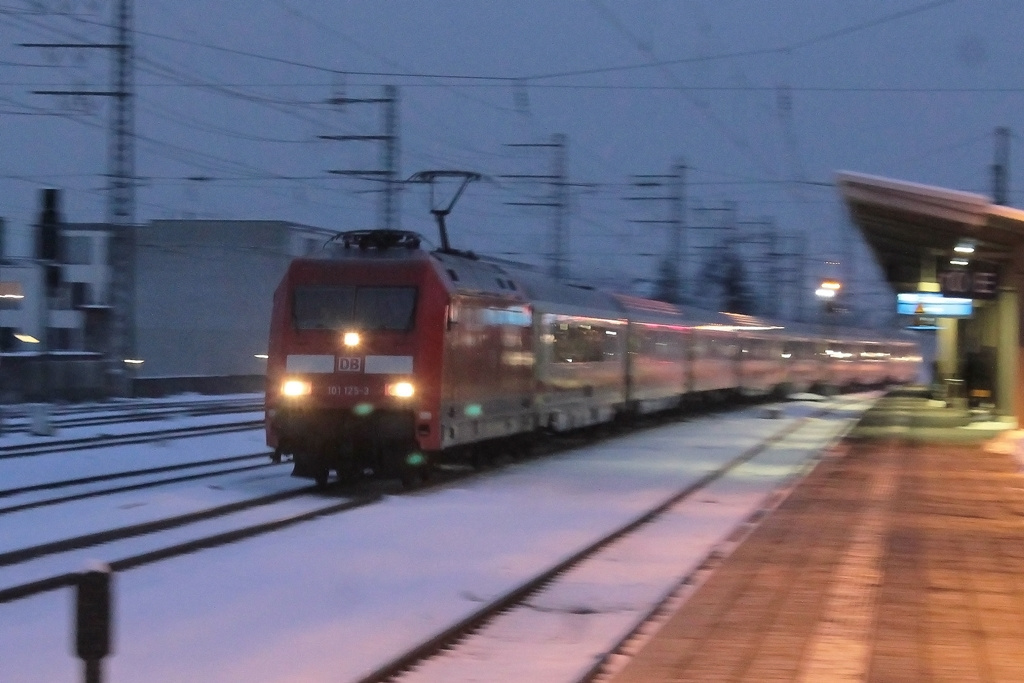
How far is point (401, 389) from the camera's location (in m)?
15.9

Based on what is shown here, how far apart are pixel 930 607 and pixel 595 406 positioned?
52.0ft

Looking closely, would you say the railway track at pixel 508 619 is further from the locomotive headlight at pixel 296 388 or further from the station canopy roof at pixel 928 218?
the station canopy roof at pixel 928 218

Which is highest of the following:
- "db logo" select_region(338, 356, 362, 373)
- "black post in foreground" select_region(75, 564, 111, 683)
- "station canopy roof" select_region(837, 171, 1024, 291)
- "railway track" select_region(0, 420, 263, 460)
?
"station canopy roof" select_region(837, 171, 1024, 291)

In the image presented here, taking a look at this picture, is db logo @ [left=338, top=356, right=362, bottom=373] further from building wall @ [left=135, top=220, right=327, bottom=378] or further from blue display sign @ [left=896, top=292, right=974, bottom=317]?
building wall @ [left=135, top=220, right=327, bottom=378]

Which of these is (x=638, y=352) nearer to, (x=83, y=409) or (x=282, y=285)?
(x=282, y=285)

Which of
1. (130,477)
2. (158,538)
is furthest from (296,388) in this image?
(158,538)

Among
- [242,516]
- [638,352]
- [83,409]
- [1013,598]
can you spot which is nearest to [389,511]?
[242,516]

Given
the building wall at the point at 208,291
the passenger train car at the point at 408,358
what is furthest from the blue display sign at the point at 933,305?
the building wall at the point at 208,291

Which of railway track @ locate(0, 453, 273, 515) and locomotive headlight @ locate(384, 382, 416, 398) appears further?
locomotive headlight @ locate(384, 382, 416, 398)

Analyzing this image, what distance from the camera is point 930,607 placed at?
9102 millimetres

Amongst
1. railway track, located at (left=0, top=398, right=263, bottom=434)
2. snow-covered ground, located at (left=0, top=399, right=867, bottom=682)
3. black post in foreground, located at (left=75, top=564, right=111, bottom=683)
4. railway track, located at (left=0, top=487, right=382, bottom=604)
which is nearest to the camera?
black post in foreground, located at (left=75, top=564, right=111, bottom=683)

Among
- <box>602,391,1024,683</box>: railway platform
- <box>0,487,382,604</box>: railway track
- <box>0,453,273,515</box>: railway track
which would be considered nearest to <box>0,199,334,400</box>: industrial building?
<box>0,453,273,515</box>: railway track

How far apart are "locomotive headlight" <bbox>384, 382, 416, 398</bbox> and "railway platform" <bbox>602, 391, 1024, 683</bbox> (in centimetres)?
454

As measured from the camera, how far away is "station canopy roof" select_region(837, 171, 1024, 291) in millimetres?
21938
